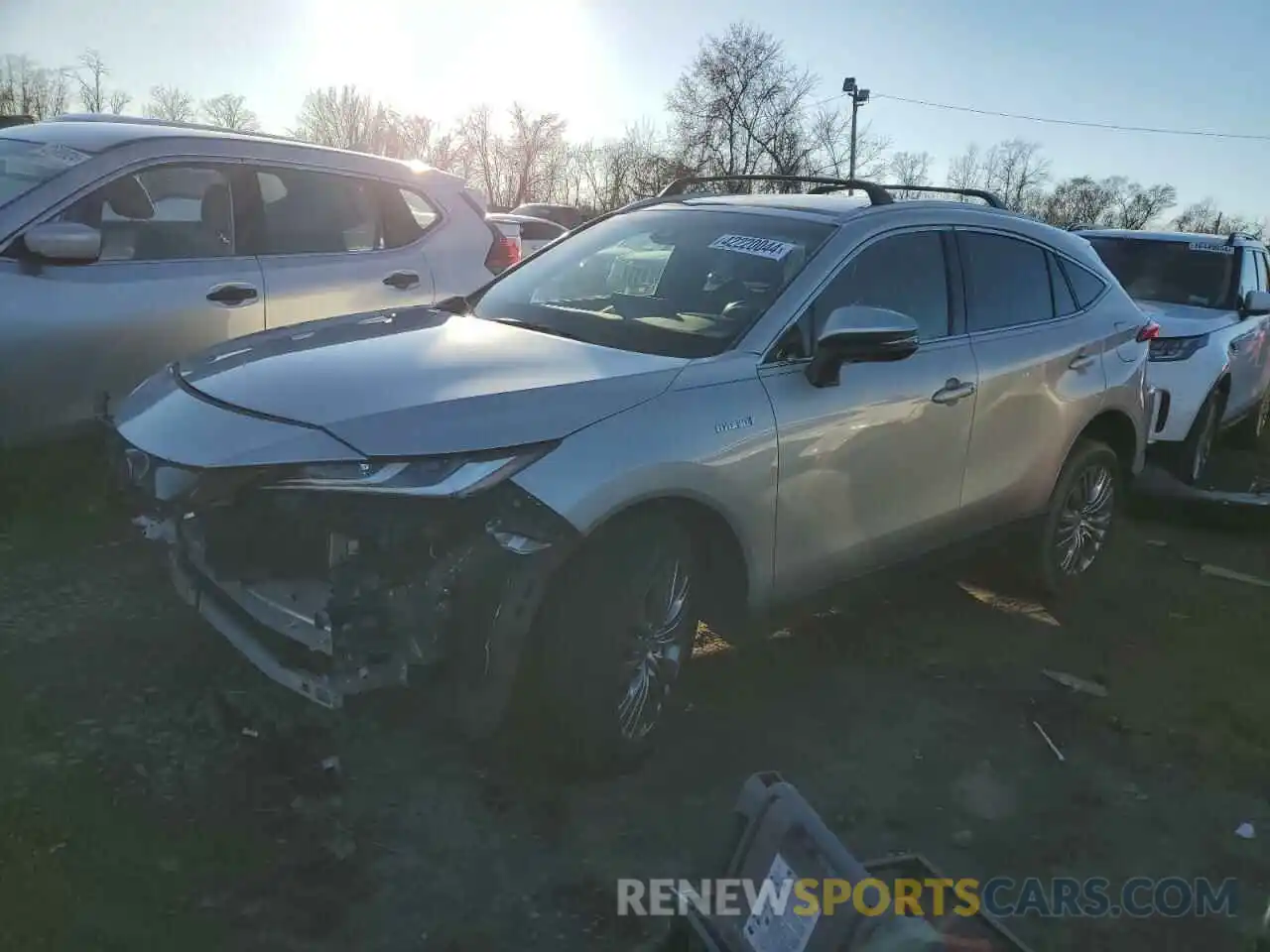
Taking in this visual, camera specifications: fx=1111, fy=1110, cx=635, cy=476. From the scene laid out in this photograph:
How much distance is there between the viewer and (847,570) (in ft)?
12.9

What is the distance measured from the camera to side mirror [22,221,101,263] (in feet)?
14.8

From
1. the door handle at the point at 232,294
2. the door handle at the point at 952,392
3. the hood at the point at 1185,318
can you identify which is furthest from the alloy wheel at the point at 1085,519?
the door handle at the point at 232,294

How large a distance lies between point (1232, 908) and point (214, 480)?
3.01 meters

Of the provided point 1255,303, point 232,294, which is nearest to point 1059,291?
point 232,294

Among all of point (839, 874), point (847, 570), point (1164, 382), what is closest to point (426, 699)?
point (839, 874)

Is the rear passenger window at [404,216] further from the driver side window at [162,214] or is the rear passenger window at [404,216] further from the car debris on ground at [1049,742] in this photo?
the car debris on ground at [1049,742]

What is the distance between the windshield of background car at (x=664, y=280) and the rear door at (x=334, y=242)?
1.37 metres

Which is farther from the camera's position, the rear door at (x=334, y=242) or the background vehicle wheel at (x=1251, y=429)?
the background vehicle wheel at (x=1251, y=429)

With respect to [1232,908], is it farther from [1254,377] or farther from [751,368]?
[1254,377]

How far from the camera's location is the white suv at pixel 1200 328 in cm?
741

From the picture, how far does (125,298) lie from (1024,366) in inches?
151

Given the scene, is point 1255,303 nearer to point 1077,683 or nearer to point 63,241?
point 1077,683

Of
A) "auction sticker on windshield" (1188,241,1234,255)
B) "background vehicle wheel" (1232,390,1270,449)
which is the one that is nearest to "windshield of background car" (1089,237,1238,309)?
"auction sticker on windshield" (1188,241,1234,255)

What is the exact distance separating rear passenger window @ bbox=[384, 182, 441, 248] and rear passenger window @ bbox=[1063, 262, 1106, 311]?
3368 mm
